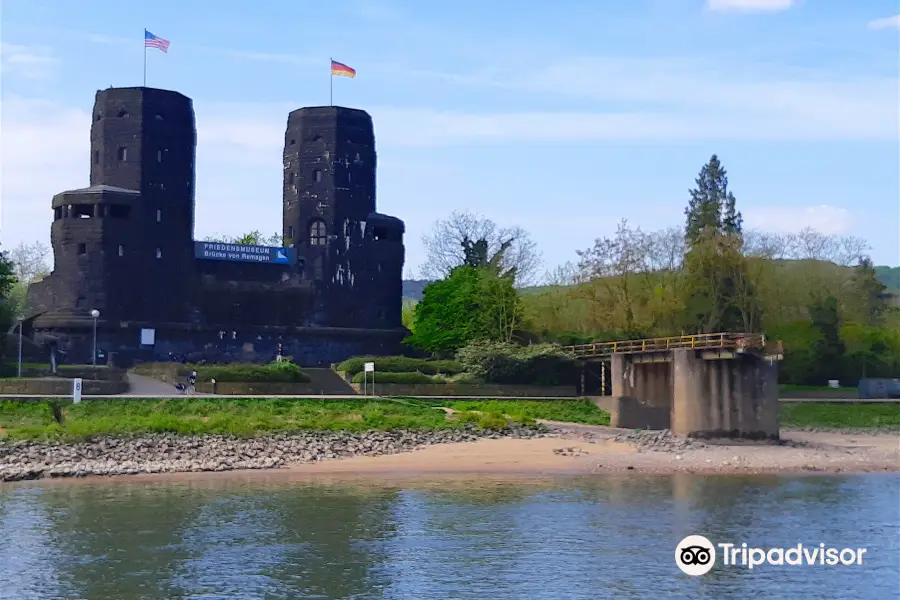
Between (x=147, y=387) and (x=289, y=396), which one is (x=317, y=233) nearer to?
(x=147, y=387)

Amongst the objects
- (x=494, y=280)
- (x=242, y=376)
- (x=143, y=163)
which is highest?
(x=143, y=163)

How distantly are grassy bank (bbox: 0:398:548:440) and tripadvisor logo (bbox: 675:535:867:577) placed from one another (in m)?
22.8

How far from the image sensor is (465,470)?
42.3m

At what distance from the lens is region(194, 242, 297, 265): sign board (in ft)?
224

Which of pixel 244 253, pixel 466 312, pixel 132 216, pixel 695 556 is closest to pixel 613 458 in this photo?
pixel 695 556

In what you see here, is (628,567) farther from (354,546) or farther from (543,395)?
(543,395)

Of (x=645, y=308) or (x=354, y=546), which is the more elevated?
(x=645, y=308)

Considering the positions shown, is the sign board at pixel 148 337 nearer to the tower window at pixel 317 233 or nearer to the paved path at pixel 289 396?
the paved path at pixel 289 396

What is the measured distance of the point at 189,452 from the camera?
43625mm

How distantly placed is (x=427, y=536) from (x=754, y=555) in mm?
7655

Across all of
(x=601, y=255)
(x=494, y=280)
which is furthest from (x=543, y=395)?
(x=601, y=255)

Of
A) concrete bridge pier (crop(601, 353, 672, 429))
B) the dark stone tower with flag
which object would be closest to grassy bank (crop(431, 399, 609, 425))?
A: concrete bridge pier (crop(601, 353, 672, 429))

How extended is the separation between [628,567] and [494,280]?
146ft

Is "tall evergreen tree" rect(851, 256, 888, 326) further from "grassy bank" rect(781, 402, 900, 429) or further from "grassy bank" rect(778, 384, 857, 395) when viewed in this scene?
"grassy bank" rect(781, 402, 900, 429)
